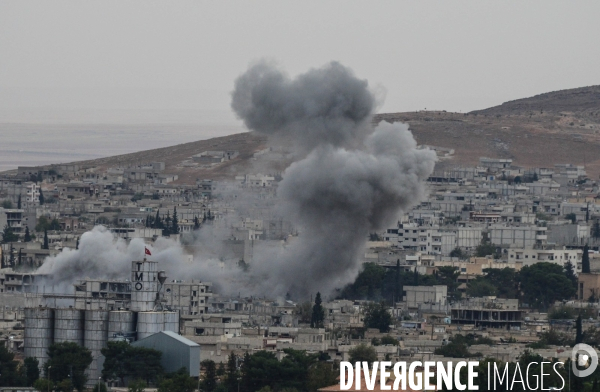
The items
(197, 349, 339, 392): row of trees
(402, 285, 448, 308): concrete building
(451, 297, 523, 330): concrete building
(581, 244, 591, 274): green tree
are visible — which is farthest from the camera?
(581, 244, 591, 274): green tree

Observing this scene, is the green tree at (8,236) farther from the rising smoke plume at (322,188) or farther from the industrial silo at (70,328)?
the industrial silo at (70,328)

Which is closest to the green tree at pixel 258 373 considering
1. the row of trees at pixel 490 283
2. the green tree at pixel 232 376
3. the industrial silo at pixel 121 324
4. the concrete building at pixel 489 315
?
the green tree at pixel 232 376

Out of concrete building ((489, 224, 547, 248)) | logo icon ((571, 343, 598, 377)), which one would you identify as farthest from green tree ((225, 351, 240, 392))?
concrete building ((489, 224, 547, 248))

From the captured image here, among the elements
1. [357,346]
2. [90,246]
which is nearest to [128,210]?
[90,246]

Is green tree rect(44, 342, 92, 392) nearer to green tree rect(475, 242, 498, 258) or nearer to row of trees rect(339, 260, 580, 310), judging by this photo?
row of trees rect(339, 260, 580, 310)

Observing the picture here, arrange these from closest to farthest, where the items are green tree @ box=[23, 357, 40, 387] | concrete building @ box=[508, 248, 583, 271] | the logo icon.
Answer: the logo icon, green tree @ box=[23, 357, 40, 387], concrete building @ box=[508, 248, 583, 271]

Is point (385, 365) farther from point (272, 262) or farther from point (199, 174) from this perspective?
point (199, 174)

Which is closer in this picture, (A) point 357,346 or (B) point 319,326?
(A) point 357,346
